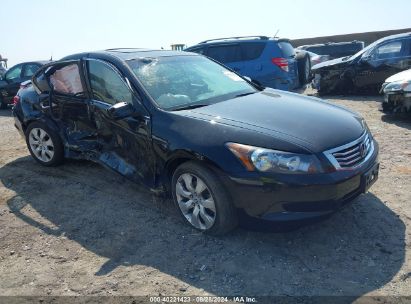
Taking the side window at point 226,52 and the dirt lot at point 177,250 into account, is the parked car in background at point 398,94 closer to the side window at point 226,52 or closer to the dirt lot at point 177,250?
the dirt lot at point 177,250

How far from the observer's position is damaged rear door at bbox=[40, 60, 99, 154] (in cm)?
459

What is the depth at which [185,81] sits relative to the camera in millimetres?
4203

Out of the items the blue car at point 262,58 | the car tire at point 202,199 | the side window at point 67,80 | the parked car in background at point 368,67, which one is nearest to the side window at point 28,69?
the blue car at point 262,58

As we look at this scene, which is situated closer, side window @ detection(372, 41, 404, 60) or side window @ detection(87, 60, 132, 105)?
side window @ detection(87, 60, 132, 105)

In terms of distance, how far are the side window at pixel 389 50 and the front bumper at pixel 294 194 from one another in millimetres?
8192

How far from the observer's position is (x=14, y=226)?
4.07 meters

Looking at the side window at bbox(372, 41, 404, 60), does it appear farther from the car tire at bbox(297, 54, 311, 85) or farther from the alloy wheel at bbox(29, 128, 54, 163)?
the alloy wheel at bbox(29, 128, 54, 163)

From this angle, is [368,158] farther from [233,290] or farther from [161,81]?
[161,81]

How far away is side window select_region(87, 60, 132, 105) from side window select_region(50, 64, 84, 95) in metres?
0.24

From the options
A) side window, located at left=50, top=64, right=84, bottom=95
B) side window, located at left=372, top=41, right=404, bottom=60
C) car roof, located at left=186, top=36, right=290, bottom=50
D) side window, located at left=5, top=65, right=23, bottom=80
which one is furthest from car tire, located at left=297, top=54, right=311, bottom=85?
side window, located at left=5, top=65, right=23, bottom=80

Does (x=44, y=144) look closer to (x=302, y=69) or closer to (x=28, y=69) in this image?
(x=302, y=69)

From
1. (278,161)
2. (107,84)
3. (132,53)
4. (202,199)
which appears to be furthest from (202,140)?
(132,53)

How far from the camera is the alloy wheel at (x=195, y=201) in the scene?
3.39m

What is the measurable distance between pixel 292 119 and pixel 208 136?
76 cm
